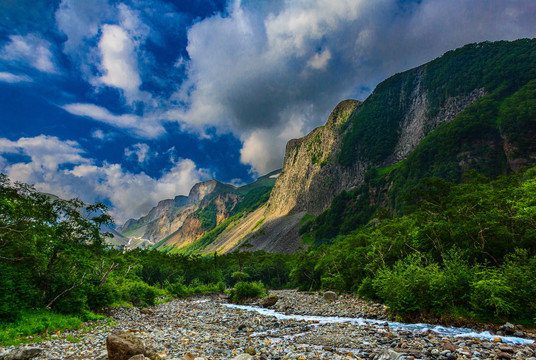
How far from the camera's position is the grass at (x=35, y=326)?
14355 millimetres

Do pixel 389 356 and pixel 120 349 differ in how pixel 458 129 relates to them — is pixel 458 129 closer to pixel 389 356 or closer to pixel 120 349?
pixel 389 356

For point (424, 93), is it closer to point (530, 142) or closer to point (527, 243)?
point (530, 142)

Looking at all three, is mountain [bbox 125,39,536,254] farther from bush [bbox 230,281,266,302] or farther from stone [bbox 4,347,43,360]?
stone [bbox 4,347,43,360]

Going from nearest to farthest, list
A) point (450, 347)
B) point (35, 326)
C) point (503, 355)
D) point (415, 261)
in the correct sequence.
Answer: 1. point (503, 355)
2. point (450, 347)
3. point (35, 326)
4. point (415, 261)

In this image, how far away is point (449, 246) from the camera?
26094 millimetres

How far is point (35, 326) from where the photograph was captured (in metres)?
16.6

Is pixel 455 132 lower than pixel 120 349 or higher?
higher

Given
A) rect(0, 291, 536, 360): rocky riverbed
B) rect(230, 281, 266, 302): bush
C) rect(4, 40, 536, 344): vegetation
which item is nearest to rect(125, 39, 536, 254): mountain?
rect(4, 40, 536, 344): vegetation

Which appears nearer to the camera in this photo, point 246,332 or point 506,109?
point 246,332

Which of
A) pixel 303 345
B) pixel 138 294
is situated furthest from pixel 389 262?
pixel 138 294

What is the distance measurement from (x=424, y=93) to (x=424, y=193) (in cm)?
18205

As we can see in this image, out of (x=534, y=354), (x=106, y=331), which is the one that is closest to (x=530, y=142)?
(x=534, y=354)

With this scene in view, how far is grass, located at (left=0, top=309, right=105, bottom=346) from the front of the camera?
14355 mm

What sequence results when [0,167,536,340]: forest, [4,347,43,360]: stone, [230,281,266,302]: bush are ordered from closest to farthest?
[4,347,43,360]: stone < [0,167,536,340]: forest < [230,281,266,302]: bush
